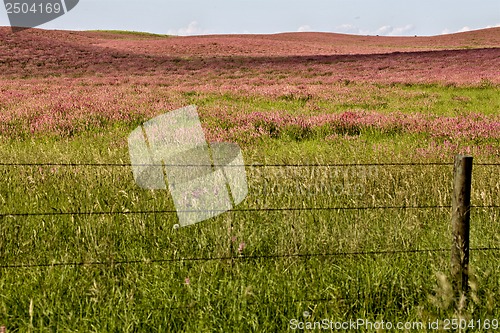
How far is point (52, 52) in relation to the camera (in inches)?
1499

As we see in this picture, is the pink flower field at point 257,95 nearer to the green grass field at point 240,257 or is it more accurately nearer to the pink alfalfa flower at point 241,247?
the green grass field at point 240,257

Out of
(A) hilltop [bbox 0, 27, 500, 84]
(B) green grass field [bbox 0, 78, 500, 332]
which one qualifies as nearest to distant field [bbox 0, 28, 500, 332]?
(B) green grass field [bbox 0, 78, 500, 332]

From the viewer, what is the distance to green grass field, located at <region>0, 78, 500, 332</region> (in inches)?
141

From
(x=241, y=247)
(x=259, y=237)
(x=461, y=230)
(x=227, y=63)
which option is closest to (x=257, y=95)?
(x=259, y=237)

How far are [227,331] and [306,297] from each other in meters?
0.72

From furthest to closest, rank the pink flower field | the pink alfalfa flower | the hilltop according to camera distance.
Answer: the hilltop < the pink flower field < the pink alfalfa flower

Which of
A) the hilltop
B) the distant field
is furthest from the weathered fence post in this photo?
the hilltop

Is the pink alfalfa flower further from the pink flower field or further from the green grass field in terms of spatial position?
the pink flower field

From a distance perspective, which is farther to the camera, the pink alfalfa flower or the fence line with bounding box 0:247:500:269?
the pink alfalfa flower

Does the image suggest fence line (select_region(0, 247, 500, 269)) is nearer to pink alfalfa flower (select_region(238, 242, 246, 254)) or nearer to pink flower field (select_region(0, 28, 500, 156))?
pink alfalfa flower (select_region(238, 242, 246, 254))

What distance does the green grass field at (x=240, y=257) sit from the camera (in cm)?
358

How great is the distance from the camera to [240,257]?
4.30m

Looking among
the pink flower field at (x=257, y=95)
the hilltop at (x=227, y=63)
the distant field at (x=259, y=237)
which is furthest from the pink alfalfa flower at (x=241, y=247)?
the hilltop at (x=227, y=63)

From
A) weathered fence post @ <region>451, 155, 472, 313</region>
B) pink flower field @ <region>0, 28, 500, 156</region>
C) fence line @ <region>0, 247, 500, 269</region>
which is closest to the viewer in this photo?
weathered fence post @ <region>451, 155, 472, 313</region>
